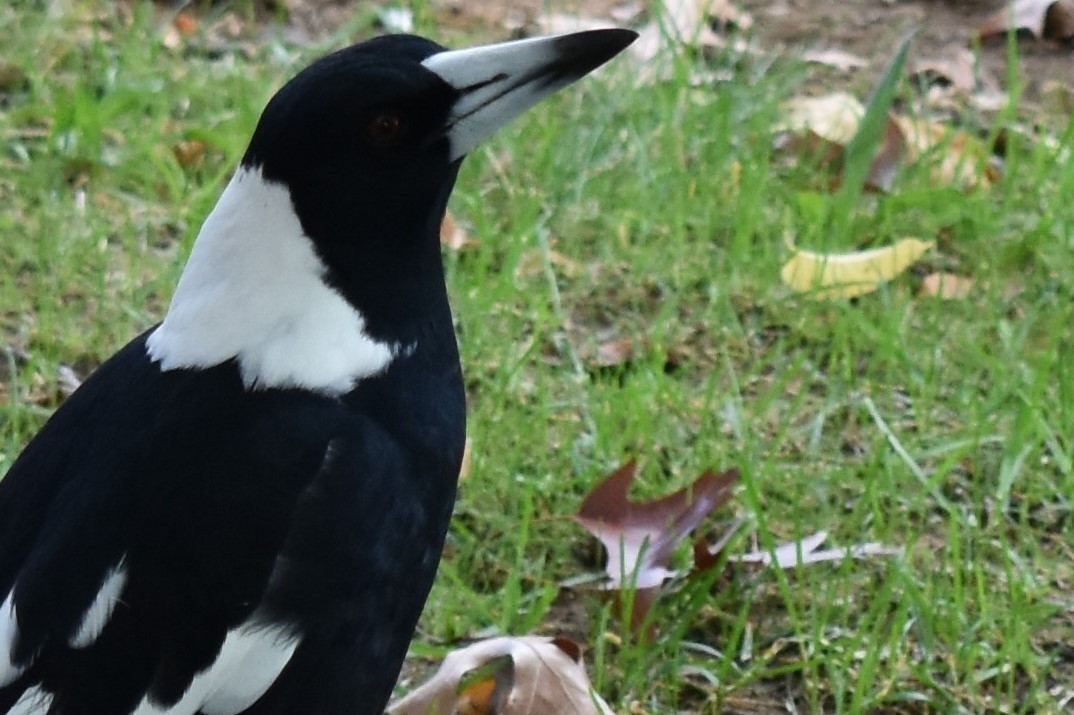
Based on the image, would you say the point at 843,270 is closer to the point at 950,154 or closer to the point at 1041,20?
the point at 950,154

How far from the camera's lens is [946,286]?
265 centimetres

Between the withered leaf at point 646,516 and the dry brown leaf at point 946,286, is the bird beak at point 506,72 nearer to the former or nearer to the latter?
the withered leaf at point 646,516

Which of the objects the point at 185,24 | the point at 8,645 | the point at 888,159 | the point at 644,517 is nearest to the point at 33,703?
the point at 8,645

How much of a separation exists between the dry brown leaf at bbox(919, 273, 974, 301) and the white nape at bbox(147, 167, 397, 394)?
1237mm

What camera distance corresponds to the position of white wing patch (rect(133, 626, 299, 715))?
1.51 m

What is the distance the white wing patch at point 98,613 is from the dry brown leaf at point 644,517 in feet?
2.17

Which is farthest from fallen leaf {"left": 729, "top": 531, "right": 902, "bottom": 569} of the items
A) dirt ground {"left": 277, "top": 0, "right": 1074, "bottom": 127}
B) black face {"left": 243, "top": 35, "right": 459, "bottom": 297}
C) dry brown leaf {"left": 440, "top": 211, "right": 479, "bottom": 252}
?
dirt ground {"left": 277, "top": 0, "right": 1074, "bottom": 127}

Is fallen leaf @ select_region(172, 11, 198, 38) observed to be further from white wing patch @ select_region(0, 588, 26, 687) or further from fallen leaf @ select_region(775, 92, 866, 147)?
white wing patch @ select_region(0, 588, 26, 687)

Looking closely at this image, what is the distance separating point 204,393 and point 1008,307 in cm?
142

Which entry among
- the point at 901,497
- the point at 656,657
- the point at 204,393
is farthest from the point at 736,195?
the point at 204,393

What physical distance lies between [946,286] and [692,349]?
403mm

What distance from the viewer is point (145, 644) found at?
1.50m

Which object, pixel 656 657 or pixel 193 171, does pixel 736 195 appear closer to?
pixel 193 171

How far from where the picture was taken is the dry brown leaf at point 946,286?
8.63ft
